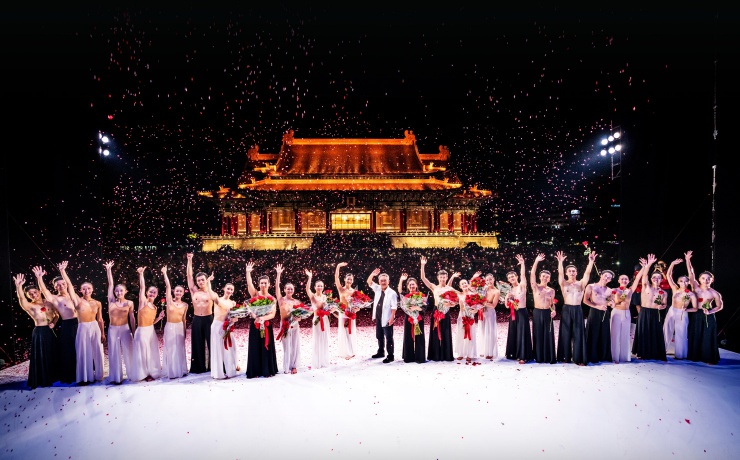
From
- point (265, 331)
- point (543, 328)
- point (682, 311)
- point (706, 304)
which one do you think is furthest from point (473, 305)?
point (706, 304)

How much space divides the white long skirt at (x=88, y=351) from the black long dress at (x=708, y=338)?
28.6 ft

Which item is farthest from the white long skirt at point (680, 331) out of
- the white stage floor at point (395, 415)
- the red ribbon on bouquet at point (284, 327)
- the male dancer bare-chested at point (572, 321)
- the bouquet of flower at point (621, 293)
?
the red ribbon on bouquet at point (284, 327)

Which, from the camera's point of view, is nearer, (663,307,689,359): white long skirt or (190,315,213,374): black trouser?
(190,315,213,374): black trouser

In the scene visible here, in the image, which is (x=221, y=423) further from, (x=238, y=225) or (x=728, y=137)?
(x=238, y=225)

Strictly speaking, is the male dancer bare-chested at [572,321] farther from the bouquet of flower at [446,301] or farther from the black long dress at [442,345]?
the black long dress at [442,345]

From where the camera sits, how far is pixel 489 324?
597 centimetres

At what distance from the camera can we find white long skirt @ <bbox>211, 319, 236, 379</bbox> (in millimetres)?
5160

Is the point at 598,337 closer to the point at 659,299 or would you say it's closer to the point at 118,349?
the point at 659,299

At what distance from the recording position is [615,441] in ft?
12.3

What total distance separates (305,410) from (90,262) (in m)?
5.95

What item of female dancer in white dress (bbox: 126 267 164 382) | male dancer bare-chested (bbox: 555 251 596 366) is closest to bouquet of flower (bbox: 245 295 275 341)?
female dancer in white dress (bbox: 126 267 164 382)

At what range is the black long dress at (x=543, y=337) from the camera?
560 centimetres

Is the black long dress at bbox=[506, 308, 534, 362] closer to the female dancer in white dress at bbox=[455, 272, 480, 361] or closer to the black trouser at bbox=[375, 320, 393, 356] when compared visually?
the female dancer in white dress at bbox=[455, 272, 480, 361]

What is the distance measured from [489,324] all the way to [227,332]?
12.8ft
